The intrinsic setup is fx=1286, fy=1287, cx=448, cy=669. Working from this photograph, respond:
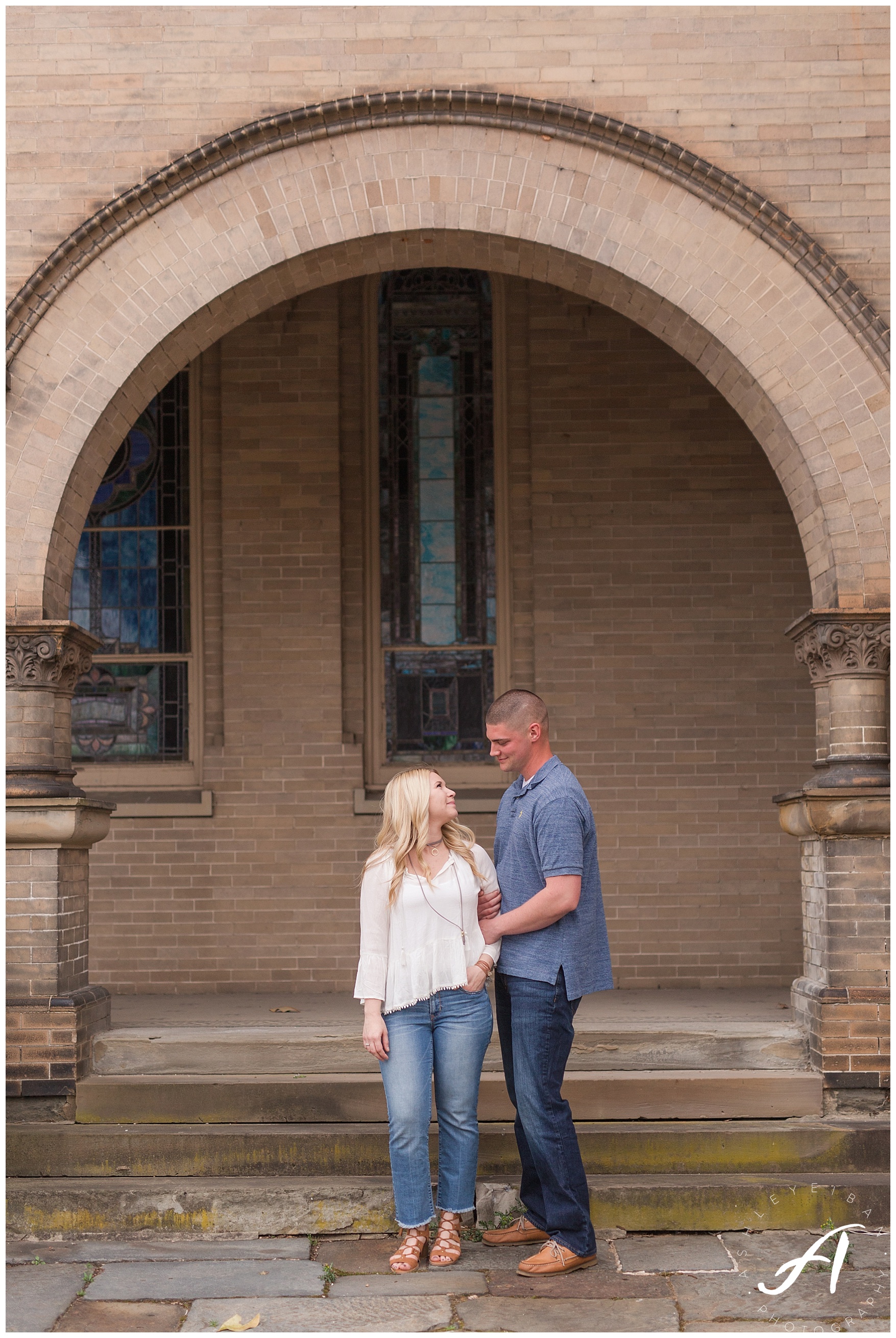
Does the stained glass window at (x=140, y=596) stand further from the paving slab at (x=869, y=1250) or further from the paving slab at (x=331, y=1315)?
the paving slab at (x=869, y=1250)

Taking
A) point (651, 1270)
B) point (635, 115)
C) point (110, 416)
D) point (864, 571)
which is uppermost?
point (635, 115)

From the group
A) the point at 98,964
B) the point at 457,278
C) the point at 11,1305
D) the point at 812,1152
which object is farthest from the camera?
the point at 457,278

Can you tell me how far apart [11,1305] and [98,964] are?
12.7ft

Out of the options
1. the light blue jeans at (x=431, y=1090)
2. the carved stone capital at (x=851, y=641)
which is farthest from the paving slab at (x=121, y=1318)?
the carved stone capital at (x=851, y=641)

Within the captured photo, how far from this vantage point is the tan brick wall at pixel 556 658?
8.52 m

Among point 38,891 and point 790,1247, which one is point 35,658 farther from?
point 790,1247

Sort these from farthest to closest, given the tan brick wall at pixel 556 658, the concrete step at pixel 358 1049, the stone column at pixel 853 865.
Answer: the tan brick wall at pixel 556 658, the concrete step at pixel 358 1049, the stone column at pixel 853 865

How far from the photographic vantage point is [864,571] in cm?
602

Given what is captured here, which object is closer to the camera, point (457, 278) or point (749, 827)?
point (749, 827)

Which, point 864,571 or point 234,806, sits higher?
point 864,571

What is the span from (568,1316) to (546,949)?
4.16 ft

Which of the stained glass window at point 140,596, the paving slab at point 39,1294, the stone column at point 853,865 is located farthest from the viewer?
the stained glass window at point 140,596

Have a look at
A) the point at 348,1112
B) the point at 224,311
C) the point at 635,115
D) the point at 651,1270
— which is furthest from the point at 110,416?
the point at 651,1270

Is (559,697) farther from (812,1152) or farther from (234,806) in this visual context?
(812,1152)
